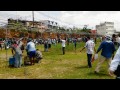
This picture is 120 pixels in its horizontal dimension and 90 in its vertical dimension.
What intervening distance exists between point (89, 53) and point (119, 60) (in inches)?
359

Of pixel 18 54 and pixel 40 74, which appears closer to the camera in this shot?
pixel 40 74

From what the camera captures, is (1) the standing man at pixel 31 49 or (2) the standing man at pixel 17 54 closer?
(2) the standing man at pixel 17 54

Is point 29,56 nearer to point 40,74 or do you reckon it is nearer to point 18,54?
point 18,54

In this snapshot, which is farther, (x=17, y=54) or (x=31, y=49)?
(x=31, y=49)

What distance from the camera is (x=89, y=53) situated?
14.2 metres

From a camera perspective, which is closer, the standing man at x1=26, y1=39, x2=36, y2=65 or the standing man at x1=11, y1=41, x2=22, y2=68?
the standing man at x1=11, y1=41, x2=22, y2=68

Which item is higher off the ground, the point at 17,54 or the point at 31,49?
the point at 31,49
